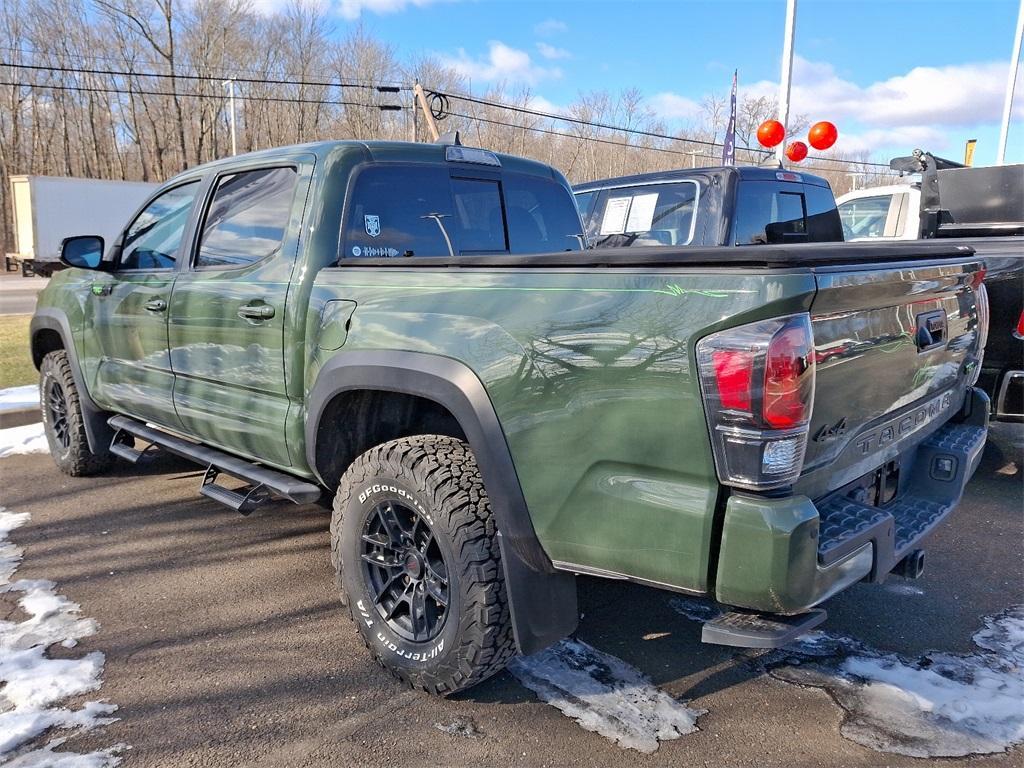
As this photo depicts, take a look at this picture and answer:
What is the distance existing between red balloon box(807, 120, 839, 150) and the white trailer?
23386 mm

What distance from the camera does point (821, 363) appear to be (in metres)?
2.00

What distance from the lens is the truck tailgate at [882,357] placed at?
2039 mm

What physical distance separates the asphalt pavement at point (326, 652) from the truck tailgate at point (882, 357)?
949 millimetres

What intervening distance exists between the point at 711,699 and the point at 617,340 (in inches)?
58.0

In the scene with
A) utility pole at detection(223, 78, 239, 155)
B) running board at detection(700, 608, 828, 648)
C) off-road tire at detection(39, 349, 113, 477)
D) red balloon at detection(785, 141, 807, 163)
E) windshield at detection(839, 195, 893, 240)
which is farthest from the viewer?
utility pole at detection(223, 78, 239, 155)

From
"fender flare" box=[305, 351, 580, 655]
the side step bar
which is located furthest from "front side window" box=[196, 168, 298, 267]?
"fender flare" box=[305, 351, 580, 655]

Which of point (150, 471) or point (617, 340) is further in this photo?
point (150, 471)

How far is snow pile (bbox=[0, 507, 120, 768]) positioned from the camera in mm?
2410

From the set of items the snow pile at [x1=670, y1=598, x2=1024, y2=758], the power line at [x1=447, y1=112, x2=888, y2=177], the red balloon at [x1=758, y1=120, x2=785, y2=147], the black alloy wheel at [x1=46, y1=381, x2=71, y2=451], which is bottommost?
the snow pile at [x1=670, y1=598, x2=1024, y2=758]

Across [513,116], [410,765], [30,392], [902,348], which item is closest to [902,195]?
[902,348]

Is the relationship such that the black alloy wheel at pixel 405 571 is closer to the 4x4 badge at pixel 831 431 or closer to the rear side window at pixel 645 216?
the 4x4 badge at pixel 831 431

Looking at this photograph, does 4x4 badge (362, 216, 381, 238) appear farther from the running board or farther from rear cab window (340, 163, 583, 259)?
the running board

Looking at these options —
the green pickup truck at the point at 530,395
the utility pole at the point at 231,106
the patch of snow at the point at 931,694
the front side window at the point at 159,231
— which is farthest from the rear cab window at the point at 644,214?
the utility pole at the point at 231,106

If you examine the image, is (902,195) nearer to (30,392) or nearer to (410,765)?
(410,765)
